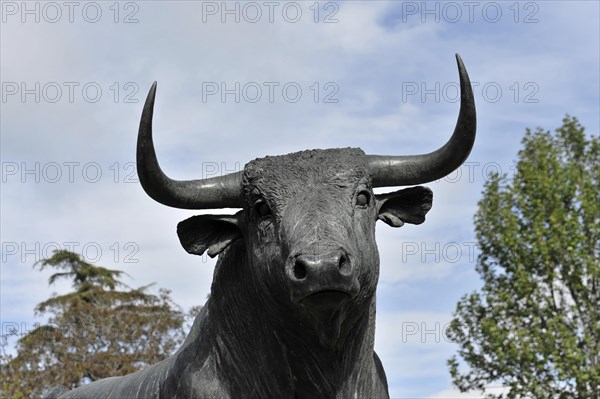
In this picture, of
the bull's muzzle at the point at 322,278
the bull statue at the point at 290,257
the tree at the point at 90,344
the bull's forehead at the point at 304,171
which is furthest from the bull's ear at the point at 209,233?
the tree at the point at 90,344

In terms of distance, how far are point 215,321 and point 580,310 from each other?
16.8m

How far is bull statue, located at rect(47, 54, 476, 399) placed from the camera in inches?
161

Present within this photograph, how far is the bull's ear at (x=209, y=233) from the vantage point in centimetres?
474

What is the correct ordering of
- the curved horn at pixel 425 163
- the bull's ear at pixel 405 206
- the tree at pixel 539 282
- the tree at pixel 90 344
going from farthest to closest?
1. the tree at pixel 90 344
2. the tree at pixel 539 282
3. the bull's ear at pixel 405 206
4. the curved horn at pixel 425 163

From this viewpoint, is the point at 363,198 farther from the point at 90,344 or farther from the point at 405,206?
the point at 90,344

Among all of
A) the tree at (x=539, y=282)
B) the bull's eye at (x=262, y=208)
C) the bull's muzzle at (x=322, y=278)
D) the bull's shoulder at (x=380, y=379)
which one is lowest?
the bull's shoulder at (x=380, y=379)

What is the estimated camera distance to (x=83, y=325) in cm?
2962

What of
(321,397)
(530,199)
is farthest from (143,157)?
(530,199)

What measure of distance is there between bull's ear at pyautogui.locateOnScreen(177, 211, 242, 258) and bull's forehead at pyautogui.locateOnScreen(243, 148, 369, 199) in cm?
26

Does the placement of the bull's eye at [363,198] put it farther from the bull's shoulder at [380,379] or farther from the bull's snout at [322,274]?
the bull's shoulder at [380,379]

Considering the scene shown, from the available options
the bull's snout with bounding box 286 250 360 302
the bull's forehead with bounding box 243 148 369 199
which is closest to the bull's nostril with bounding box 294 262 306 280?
the bull's snout with bounding box 286 250 360 302

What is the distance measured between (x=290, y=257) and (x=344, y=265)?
0.83ft

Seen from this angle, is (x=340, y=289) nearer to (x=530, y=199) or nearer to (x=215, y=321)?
(x=215, y=321)

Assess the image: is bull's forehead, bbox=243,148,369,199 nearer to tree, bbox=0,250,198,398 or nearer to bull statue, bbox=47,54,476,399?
bull statue, bbox=47,54,476,399
